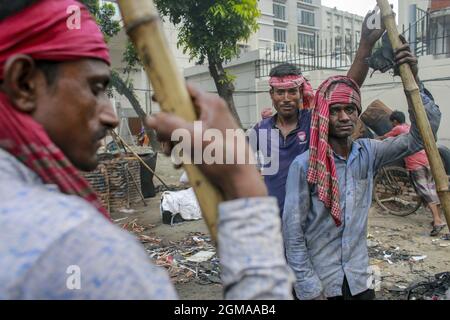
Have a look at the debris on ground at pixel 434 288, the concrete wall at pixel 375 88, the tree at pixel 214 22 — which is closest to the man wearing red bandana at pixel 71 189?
the debris on ground at pixel 434 288

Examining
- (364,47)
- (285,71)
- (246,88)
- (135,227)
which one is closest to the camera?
(364,47)

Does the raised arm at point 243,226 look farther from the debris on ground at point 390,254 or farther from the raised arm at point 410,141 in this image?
the debris on ground at point 390,254

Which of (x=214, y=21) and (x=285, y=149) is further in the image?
(x=214, y=21)

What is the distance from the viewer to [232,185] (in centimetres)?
84

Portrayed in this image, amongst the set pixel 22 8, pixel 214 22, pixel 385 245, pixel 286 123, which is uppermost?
pixel 214 22

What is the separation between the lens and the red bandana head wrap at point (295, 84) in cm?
371

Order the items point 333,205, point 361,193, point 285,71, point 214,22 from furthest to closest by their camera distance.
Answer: point 214,22
point 285,71
point 361,193
point 333,205

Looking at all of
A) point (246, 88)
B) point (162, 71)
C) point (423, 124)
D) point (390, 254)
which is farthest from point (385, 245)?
point (246, 88)

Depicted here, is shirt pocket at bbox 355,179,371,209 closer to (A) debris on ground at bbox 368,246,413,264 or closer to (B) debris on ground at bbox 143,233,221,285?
(B) debris on ground at bbox 143,233,221,285

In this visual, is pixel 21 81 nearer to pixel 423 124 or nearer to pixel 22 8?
pixel 22 8

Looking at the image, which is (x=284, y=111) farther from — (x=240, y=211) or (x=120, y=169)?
(x=120, y=169)

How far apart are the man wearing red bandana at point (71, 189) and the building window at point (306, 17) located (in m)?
48.3

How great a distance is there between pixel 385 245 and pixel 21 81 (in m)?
6.09

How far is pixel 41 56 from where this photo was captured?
0.87m
